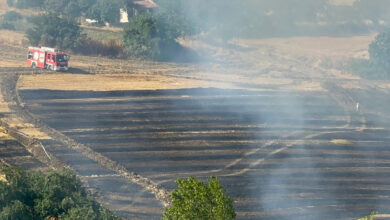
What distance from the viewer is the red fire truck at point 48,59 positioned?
56.7m

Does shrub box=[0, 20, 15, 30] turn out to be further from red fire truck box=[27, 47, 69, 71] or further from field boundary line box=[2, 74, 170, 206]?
field boundary line box=[2, 74, 170, 206]

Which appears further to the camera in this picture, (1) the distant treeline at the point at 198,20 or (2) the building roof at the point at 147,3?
(2) the building roof at the point at 147,3

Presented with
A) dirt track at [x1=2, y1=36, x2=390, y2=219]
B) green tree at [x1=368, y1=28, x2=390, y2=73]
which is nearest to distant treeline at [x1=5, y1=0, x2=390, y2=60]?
dirt track at [x1=2, y1=36, x2=390, y2=219]

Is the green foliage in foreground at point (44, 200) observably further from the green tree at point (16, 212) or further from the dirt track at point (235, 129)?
the dirt track at point (235, 129)

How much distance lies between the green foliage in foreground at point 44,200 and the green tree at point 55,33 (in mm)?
43926

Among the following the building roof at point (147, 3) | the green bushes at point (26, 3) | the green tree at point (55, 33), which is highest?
the building roof at point (147, 3)

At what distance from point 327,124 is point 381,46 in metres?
25.4

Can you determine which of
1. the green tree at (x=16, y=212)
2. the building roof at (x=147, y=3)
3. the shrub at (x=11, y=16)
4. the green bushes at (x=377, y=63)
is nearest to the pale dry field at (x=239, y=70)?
the green bushes at (x=377, y=63)

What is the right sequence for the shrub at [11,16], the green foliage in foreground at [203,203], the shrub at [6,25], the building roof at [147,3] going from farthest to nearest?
the building roof at [147,3] → the shrub at [11,16] → the shrub at [6,25] → the green foliage in foreground at [203,203]

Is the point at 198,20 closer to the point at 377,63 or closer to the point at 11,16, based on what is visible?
the point at 11,16

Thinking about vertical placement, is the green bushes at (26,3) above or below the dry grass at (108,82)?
above

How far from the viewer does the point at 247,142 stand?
43.0 meters

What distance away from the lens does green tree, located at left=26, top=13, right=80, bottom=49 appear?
66.8 metres

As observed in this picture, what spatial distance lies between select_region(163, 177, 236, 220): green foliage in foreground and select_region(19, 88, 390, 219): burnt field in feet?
45.0
